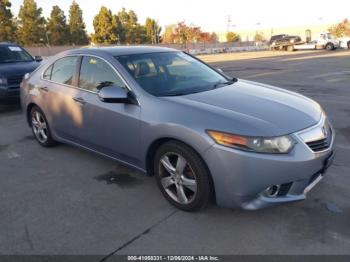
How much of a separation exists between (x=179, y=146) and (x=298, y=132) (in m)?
1.08

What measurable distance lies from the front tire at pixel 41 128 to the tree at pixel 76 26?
60.7 metres

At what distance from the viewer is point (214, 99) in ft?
12.4

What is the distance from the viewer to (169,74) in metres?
4.42

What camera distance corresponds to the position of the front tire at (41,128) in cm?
565

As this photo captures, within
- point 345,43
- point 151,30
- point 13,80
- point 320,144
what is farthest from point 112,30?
point 320,144

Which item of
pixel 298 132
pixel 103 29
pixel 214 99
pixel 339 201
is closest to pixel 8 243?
pixel 214 99

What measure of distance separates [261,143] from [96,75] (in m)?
2.31

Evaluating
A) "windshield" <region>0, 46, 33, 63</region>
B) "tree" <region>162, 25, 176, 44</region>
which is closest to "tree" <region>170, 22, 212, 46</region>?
"tree" <region>162, 25, 176, 44</region>

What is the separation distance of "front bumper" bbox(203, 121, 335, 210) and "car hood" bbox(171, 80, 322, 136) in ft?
0.70

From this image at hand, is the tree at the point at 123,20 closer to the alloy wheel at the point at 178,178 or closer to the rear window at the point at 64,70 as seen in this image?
the rear window at the point at 64,70

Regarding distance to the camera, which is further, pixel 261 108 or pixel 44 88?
pixel 44 88

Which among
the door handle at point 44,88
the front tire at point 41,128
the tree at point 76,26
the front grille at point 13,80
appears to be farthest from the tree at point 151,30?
the door handle at point 44,88

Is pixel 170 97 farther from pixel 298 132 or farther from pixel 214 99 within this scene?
pixel 298 132

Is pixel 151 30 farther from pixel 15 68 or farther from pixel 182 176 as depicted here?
pixel 182 176
